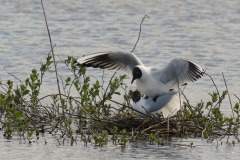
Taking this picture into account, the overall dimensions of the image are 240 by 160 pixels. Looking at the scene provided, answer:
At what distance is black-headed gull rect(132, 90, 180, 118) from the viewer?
324 inches

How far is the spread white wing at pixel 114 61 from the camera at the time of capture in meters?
8.87

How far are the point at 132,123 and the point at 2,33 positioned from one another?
978 centimetres

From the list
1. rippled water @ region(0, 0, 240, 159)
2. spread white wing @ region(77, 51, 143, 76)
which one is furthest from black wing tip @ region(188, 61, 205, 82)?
rippled water @ region(0, 0, 240, 159)

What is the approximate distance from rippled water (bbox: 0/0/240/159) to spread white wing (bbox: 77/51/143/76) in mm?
1544

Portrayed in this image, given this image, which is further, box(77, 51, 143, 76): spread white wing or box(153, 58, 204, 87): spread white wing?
box(77, 51, 143, 76): spread white wing

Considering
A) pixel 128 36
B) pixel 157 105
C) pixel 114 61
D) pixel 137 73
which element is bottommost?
pixel 157 105

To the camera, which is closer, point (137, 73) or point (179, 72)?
point (137, 73)

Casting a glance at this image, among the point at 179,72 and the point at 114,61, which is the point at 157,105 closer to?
the point at 179,72

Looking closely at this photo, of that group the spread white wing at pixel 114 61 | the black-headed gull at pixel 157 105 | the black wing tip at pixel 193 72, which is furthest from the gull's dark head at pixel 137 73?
the black wing tip at pixel 193 72

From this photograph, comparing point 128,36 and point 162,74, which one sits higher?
point 128,36

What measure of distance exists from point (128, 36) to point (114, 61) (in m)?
7.74

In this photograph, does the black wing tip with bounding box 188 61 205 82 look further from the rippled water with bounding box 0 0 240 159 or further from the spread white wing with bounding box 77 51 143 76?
the rippled water with bounding box 0 0 240 159

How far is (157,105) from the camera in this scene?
8.30 m

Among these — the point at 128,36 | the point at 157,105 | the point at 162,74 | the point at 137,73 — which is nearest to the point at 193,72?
the point at 162,74
